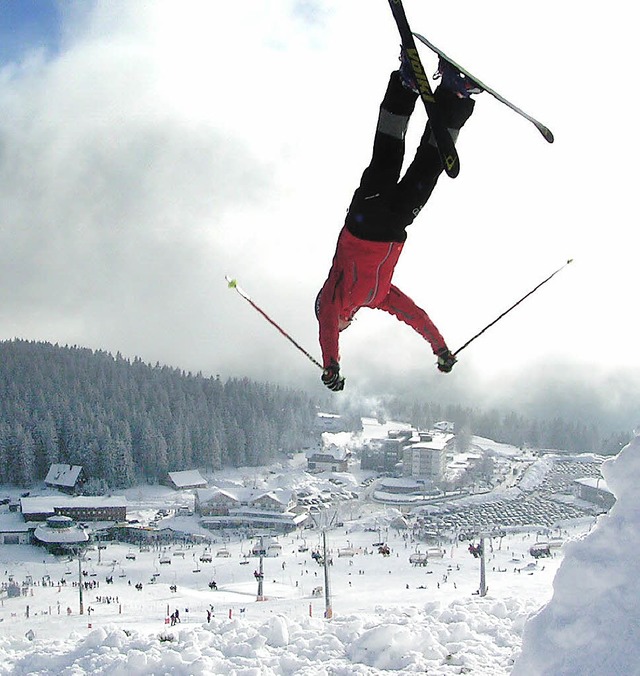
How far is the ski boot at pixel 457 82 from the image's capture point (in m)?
4.46

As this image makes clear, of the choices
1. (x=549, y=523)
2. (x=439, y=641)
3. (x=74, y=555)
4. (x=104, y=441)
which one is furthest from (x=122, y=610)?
(x=104, y=441)

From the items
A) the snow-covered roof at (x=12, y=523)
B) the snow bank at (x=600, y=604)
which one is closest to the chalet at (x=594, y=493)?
the snow-covered roof at (x=12, y=523)

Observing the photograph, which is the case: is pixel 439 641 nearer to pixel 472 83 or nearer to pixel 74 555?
pixel 472 83

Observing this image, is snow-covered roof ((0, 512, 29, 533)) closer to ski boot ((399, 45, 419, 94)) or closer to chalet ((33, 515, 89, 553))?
chalet ((33, 515, 89, 553))

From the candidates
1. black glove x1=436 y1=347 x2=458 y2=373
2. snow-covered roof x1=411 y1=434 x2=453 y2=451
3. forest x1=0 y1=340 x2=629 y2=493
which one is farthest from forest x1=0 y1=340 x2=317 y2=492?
black glove x1=436 y1=347 x2=458 y2=373

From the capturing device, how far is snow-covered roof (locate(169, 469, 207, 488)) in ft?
259

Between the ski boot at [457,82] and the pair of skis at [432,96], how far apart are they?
0.03 m

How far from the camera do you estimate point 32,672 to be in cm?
1418

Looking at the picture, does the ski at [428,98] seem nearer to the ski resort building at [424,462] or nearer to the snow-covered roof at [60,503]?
the snow-covered roof at [60,503]

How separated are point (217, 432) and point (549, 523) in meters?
47.0

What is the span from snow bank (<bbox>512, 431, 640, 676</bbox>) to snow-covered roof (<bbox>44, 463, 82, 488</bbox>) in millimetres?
78326

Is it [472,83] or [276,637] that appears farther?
[276,637]

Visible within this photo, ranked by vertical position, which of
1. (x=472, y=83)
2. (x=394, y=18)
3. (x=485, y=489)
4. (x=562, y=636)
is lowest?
(x=485, y=489)

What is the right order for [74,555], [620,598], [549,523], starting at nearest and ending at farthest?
[620,598]
[74,555]
[549,523]
